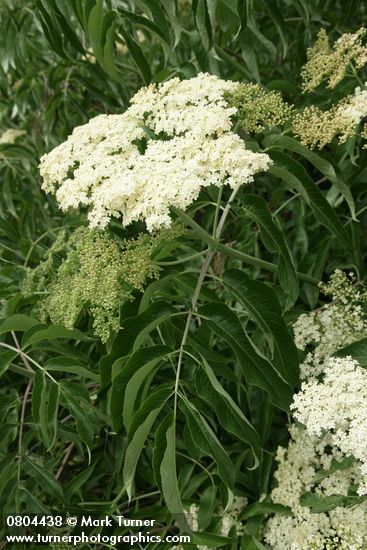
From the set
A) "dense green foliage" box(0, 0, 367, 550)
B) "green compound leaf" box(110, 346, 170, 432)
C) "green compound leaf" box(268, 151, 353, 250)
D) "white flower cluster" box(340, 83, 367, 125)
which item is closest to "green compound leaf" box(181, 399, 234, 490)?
"dense green foliage" box(0, 0, 367, 550)

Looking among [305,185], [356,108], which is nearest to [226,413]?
[305,185]

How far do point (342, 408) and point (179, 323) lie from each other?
46 cm

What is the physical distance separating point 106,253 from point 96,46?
637mm

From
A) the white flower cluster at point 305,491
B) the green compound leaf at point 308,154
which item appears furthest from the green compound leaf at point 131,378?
the green compound leaf at point 308,154

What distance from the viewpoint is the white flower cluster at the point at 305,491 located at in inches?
59.2

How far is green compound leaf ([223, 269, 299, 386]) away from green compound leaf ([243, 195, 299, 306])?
0.20 feet

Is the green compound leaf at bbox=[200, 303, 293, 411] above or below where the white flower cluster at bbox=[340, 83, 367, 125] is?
below

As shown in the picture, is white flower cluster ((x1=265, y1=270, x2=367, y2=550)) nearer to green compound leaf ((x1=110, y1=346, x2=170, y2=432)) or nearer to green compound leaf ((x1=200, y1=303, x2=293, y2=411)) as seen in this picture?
green compound leaf ((x1=200, y1=303, x2=293, y2=411))

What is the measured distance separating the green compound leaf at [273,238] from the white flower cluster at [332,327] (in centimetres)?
18

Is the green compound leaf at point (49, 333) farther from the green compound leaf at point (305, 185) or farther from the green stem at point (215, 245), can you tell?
the green compound leaf at point (305, 185)

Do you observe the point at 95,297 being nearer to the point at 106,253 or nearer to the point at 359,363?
the point at 106,253

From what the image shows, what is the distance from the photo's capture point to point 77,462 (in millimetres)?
2334

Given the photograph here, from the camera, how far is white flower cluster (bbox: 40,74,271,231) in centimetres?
138

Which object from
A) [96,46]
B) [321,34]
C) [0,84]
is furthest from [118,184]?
[0,84]
